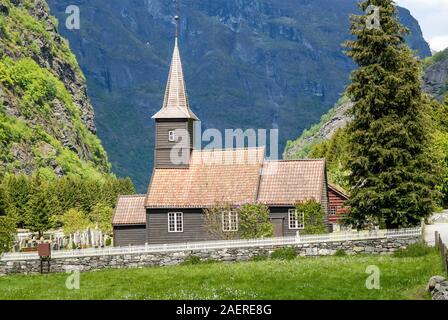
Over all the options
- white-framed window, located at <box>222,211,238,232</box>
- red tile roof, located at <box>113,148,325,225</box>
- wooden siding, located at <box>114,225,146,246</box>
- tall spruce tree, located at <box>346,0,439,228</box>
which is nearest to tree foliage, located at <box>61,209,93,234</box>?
wooden siding, located at <box>114,225,146,246</box>

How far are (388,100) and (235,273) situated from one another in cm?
1657

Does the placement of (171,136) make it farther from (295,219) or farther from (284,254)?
(284,254)

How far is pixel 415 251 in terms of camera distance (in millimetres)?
36969

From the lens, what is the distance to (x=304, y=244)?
42594mm

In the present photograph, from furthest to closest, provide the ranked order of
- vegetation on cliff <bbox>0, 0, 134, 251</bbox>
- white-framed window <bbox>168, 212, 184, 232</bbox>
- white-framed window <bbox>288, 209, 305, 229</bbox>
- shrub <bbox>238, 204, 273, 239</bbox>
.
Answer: vegetation on cliff <bbox>0, 0, 134, 251</bbox> < white-framed window <bbox>168, 212, 184, 232</bbox> < white-framed window <bbox>288, 209, 305, 229</bbox> < shrub <bbox>238, 204, 273, 239</bbox>

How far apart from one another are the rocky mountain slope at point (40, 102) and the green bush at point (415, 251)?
94.1 metres

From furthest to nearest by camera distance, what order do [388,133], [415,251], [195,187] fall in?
1. [195,187]
2. [388,133]
3. [415,251]

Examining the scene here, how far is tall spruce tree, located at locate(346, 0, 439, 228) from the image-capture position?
43.2m

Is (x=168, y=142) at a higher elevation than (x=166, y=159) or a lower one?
higher

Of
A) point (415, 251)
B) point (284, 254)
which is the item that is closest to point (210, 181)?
point (284, 254)

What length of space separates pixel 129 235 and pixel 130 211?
1.91 m

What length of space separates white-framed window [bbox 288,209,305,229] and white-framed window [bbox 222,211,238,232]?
3.93m

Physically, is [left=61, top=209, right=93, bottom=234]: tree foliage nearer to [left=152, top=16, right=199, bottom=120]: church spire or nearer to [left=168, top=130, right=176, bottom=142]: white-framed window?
[left=168, top=130, right=176, bottom=142]: white-framed window
